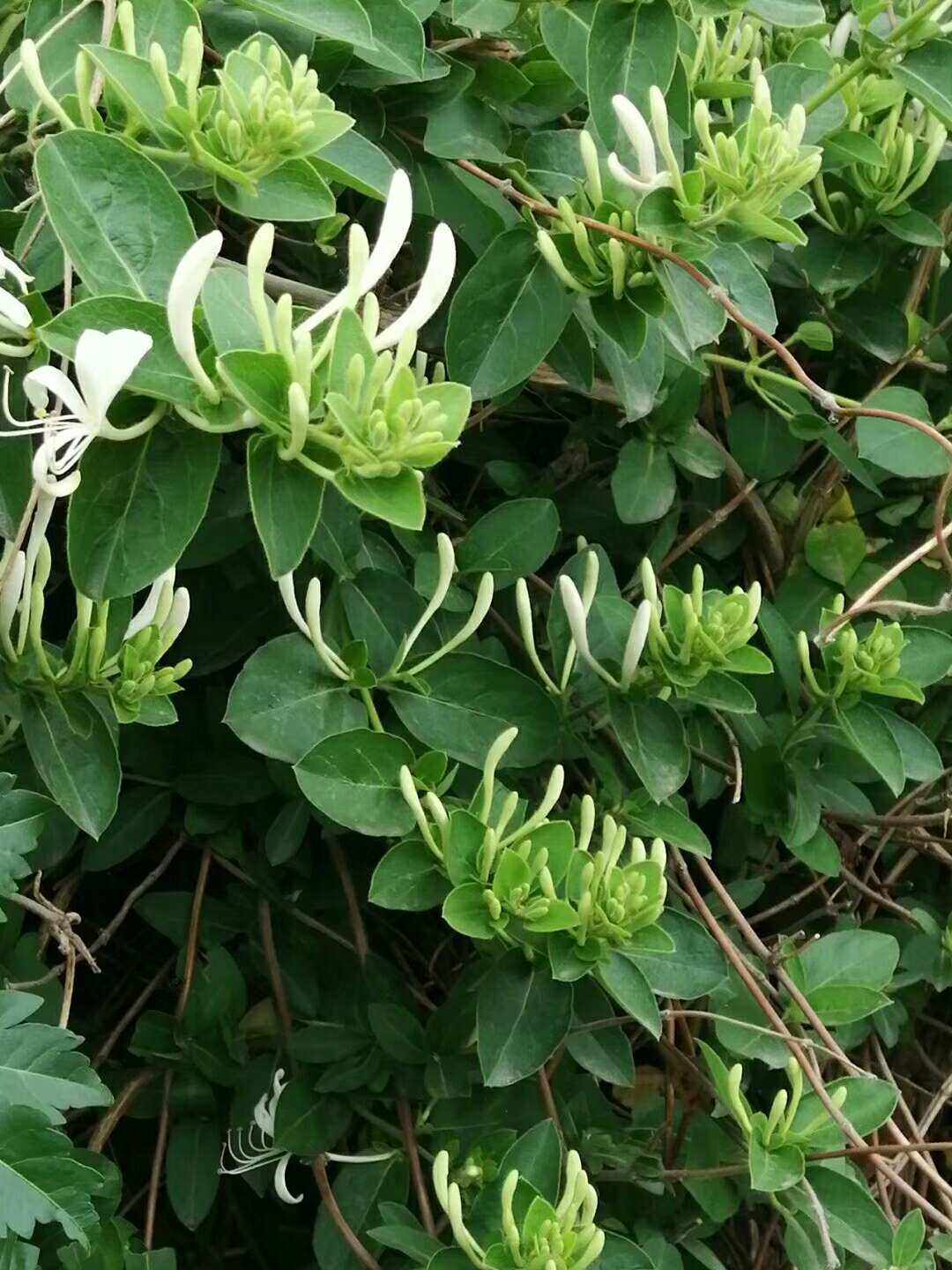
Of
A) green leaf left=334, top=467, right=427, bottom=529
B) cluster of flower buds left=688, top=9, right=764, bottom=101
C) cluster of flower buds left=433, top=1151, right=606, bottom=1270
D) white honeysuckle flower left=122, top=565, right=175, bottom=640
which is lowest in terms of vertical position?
cluster of flower buds left=433, top=1151, right=606, bottom=1270

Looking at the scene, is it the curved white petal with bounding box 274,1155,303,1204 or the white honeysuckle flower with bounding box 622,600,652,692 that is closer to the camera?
the white honeysuckle flower with bounding box 622,600,652,692

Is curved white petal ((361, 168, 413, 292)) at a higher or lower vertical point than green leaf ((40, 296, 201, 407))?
higher

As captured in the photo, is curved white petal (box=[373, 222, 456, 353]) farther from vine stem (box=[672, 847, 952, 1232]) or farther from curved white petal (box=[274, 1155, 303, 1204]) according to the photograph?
curved white petal (box=[274, 1155, 303, 1204])

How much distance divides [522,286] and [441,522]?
0.22 m

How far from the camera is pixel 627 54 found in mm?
748

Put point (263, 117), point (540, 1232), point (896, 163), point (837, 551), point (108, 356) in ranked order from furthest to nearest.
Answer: point (837, 551), point (896, 163), point (540, 1232), point (263, 117), point (108, 356)

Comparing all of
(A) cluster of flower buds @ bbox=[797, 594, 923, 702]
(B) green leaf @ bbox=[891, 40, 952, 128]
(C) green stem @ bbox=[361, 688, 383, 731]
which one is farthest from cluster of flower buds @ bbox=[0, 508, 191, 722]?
(B) green leaf @ bbox=[891, 40, 952, 128]

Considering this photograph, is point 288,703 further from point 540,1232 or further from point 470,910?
point 540,1232

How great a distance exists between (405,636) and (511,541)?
121mm

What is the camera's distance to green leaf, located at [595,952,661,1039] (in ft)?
2.33

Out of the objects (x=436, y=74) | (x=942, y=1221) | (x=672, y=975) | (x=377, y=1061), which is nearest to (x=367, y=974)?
(x=377, y=1061)

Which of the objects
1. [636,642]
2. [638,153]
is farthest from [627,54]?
[636,642]

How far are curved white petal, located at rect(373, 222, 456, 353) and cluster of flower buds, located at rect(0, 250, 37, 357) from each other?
139 millimetres

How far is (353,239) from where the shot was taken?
50 centimetres
